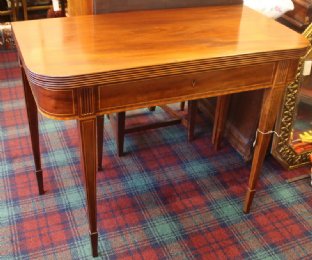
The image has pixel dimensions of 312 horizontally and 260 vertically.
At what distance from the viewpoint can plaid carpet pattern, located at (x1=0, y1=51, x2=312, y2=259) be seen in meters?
1.60

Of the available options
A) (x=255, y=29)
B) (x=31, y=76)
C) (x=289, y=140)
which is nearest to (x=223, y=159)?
(x=289, y=140)

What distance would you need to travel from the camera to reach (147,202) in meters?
1.82

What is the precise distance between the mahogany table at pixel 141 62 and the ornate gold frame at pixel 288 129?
367mm

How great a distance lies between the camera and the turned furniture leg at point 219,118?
205 centimetres

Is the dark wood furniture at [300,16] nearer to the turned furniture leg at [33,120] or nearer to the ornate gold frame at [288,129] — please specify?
the ornate gold frame at [288,129]

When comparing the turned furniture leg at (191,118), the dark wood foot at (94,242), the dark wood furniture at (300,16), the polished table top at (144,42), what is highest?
the polished table top at (144,42)

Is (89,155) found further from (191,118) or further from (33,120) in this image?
(191,118)

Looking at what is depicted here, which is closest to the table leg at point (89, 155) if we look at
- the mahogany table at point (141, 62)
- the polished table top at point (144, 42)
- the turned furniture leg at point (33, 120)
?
the mahogany table at point (141, 62)

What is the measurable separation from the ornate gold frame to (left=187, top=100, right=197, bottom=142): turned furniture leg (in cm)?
45

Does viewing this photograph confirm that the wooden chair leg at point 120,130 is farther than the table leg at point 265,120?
Yes

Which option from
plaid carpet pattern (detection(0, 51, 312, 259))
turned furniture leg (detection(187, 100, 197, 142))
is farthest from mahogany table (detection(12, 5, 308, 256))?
turned furniture leg (detection(187, 100, 197, 142))

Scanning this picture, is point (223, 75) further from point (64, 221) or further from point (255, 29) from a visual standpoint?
point (64, 221)

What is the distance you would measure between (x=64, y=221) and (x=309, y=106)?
4.22 feet

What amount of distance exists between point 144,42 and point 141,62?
174 millimetres
